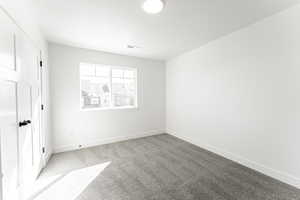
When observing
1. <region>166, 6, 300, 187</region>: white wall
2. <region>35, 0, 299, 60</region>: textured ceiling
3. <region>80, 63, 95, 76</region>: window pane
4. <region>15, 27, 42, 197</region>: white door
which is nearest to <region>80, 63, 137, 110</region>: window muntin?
<region>80, 63, 95, 76</region>: window pane

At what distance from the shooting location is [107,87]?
3730mm

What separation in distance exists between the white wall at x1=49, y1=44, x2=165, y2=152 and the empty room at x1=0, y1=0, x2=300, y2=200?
0.02 metres

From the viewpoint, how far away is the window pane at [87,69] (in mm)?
3379

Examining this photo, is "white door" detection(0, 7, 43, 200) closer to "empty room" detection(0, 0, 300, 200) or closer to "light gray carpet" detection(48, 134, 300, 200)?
"empty room" detection(0, 0, 300, 200)

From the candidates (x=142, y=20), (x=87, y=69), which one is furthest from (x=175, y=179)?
(x=87, y=69)

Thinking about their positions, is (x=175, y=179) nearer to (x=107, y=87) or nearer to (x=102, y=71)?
(x=107, y=87)

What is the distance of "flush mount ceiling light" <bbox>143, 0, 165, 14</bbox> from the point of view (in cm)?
174

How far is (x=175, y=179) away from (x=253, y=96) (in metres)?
1.95

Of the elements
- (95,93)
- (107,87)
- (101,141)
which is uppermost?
(107,87)

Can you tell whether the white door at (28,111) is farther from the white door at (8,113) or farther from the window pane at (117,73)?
the window pane at (117,73)

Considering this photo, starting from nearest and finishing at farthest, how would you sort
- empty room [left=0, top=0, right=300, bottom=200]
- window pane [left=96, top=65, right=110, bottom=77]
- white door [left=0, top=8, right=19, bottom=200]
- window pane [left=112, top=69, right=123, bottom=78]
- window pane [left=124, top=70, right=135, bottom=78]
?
white door [left=0, top=8, right=19, bottom=200], empty room [left=0, top=0, right=300, bottom=200], window pane [left=96, top=65, right=110, bottom=77], window pane [left=112, top=69, right=123, bottom=78], window pane [left=124, top=70, right=135, bottom=78]

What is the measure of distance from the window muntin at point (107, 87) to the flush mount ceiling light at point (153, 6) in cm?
215

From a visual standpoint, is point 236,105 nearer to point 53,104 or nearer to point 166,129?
point 166,129

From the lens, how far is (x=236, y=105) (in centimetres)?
260
